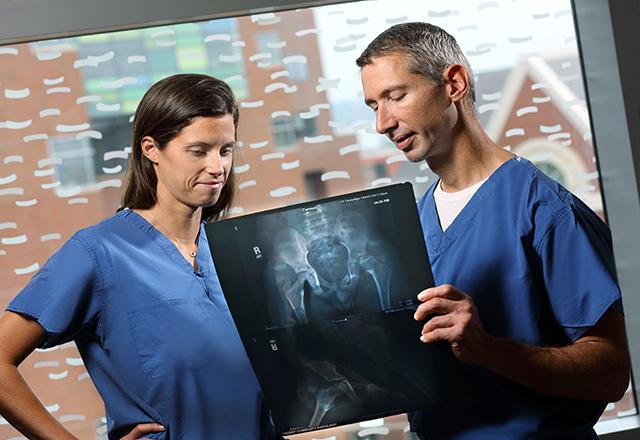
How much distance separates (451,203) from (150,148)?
0.49 m

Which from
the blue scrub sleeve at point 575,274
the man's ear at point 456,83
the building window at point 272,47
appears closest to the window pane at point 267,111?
the building window at point 272,47

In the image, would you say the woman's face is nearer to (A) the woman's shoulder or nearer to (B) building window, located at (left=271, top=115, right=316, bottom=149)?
(A) the woman's shoulder

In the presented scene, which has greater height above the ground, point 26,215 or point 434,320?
point 26,215

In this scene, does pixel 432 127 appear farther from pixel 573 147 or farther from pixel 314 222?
pixel 573 147

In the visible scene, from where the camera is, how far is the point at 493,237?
1350 millimetres

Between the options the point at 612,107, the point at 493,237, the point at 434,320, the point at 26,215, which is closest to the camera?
the point at 434,320

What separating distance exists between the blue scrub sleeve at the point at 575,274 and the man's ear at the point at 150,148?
0.62 m

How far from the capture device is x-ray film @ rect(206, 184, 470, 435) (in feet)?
4.09

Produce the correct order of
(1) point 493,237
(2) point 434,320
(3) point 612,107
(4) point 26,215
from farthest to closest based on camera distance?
(3) point 612,107, (4) point 26,215, (1) point 493,237, (2) point 434,320

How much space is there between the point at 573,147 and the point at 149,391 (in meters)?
1.50

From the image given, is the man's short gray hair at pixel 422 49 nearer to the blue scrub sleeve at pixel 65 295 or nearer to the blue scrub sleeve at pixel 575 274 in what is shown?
the blue scrub sleeve at pixel 575 274

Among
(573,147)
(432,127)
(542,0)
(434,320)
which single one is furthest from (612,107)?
(434,320)

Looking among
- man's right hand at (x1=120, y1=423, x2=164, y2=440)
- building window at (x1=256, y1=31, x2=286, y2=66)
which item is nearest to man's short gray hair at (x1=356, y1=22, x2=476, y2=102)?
man's right hand at (x1=120, y1=423, x2=164, y2=440)

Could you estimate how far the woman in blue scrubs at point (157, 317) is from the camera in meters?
1.42
